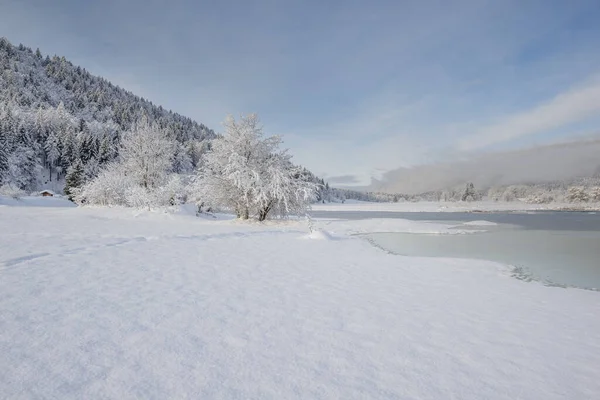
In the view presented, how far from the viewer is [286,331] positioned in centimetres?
468

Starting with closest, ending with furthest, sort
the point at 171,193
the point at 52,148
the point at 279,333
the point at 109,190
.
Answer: the point at 279,333 → the point at 171,193 → the point at 109,190 → the point at 52,148

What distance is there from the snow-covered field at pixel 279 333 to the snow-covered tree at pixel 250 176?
17.1 meters

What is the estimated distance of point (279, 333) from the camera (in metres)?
4.59

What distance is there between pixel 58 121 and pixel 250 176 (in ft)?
322

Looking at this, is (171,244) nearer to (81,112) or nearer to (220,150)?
(220,150)

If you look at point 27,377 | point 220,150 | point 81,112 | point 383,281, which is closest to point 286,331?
point 27,377

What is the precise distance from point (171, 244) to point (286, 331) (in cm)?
948

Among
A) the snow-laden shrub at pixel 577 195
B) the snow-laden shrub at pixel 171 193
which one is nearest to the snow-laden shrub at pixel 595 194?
the snow-laden shrub at pixel 577 195

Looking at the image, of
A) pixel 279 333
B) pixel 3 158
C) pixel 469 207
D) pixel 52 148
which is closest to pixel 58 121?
pixel 52 148

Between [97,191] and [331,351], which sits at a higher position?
[97,191]

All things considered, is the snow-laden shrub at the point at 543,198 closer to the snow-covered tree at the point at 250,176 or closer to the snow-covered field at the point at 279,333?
the snow-covered tree at the point at 250,176

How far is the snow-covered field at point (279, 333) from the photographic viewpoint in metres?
3.24

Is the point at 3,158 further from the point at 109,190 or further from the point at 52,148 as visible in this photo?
the point at 109,190

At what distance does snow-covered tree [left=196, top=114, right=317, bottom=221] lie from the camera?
25953mm
